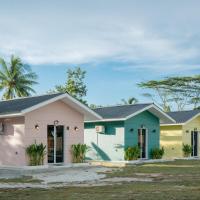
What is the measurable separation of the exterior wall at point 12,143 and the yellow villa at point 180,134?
12.4 meters

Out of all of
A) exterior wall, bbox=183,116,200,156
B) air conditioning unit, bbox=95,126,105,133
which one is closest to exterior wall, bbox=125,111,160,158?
air conditioning unit, bbox=95,126,105,133

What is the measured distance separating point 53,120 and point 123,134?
5.60 m

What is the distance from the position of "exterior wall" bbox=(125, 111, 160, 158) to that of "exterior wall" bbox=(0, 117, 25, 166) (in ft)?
23.8

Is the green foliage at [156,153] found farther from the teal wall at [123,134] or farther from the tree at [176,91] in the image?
the tree at [176,91]

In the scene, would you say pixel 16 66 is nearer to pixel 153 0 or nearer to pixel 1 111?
pixel 1 111

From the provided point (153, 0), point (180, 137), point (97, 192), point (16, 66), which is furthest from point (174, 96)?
point (97, 192)

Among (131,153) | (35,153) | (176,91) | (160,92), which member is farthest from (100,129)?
(160,92)

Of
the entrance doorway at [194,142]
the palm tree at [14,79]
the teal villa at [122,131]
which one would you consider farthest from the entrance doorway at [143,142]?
the palm tree at [14,79]

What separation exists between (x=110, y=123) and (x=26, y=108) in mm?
7889

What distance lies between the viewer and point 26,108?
20094mm

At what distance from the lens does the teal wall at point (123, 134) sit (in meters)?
26.2

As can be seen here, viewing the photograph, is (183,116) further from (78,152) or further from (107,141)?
(78,152)

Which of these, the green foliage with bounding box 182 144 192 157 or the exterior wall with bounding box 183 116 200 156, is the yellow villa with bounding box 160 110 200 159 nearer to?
the exterior wall with bounding box 183 116 200 156

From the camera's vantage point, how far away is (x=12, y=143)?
69.2ft
